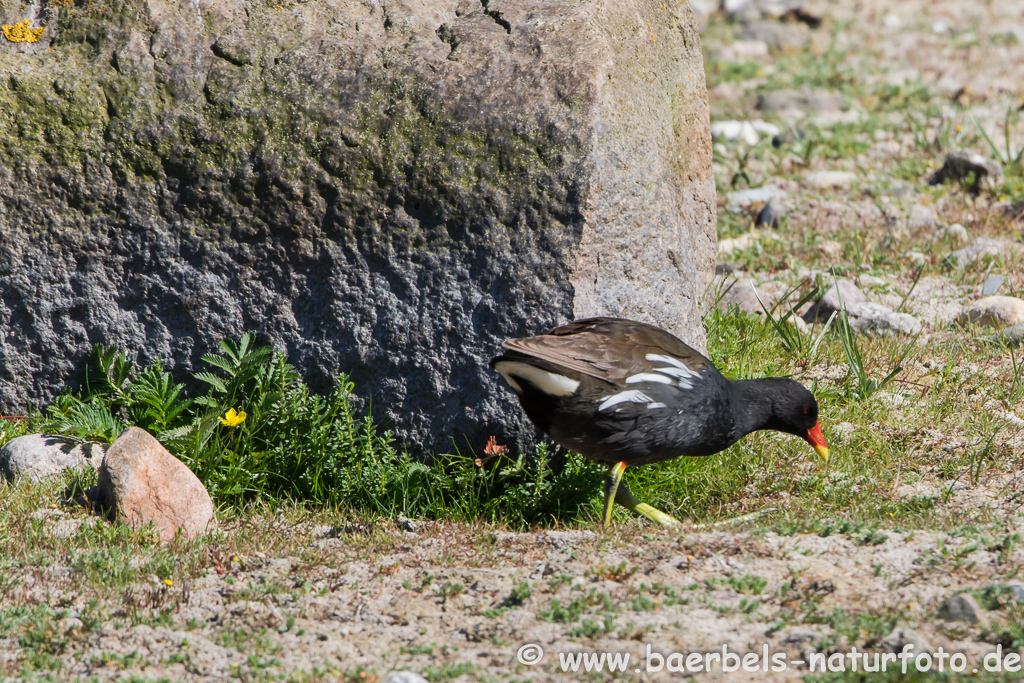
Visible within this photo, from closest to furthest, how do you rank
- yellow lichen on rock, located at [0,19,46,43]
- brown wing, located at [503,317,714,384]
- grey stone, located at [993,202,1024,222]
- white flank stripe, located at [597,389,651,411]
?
1. brown wing, located at [503,317,714,384]
2. white flank stripe, located at [597,389,651,411]
3. yellow lichen on rock, located at [0,19,46,43]
4. grey stone, located at [993,202,1024,222]

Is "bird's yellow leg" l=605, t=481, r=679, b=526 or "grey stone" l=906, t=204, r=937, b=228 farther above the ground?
"grey stone" l=906, t=204, r=937, b=228

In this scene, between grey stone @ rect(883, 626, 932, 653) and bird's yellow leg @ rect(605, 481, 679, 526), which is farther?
bird's yellow leg @ rect(605, 481, 679, 526)

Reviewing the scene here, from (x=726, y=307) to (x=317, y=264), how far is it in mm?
3075

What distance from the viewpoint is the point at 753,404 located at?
15.0 feet

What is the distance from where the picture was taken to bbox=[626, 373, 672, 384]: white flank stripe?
14.0ft

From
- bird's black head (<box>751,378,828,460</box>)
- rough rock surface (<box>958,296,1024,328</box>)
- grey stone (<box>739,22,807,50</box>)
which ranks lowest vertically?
bird's black head (<box>751,378,828,460</box>)

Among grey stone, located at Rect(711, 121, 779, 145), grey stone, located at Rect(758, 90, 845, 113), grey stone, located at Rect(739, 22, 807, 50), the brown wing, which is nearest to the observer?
the brown wing

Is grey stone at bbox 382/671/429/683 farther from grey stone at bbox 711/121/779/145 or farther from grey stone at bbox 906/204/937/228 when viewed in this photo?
grey stone at bbox 711/121/779/145

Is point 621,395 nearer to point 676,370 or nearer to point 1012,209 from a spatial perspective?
point 676,370

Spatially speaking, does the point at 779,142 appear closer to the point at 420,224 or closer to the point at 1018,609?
the point at 420,224

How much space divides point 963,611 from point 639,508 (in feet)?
5.26

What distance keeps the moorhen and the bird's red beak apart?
13.9 inches

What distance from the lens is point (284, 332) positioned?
4824 millimetres

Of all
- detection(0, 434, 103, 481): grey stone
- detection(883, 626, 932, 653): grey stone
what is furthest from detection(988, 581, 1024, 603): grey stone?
detection(0, 434, 103, 481): grey stone
